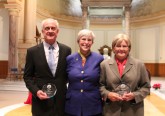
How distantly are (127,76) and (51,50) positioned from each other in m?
0.89

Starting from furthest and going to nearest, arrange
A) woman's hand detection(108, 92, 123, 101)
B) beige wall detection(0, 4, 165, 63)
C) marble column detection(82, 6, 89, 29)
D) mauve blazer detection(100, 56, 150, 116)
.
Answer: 1. beige wall detection(0, 4, 165, 63)
2. marble column detection(82, 6, 89, 29)
3. mauve blazer detection(100, 56, 150, 116)
4. woman's hand detection(108, 92, 123, 101)

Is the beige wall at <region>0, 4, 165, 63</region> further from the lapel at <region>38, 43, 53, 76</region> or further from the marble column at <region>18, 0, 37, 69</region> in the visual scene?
the lapel at <region>38, 43, 53, 76</region>

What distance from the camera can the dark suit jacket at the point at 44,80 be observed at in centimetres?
296

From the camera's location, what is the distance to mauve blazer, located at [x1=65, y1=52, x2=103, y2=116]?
9.63 ft

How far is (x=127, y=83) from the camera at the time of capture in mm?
2779

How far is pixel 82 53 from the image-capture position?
304 cm

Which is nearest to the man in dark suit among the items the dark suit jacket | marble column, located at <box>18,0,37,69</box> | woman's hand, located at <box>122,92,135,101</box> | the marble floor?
the dark suit jacket

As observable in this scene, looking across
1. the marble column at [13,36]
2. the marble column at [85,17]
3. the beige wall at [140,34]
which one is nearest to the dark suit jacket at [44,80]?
the marble column at [13,36]

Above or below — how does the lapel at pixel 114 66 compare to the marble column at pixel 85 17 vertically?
below

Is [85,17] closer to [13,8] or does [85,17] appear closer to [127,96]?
[13,8]

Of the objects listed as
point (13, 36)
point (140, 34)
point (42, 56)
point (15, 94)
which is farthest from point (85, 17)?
point (42, 56)

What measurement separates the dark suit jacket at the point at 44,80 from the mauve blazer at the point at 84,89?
9 cm

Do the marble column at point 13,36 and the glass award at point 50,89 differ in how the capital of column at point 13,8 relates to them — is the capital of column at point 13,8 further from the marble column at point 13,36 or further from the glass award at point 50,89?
the glass award at point 50,89

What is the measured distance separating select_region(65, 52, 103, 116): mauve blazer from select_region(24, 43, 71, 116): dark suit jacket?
86 mm
